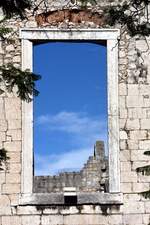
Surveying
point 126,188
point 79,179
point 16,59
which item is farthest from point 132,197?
point 79,179

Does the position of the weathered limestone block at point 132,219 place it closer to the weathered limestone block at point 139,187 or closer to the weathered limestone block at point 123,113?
the weathered limestone block at point 139,187

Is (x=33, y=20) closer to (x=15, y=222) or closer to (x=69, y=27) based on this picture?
(x=69, y=27)

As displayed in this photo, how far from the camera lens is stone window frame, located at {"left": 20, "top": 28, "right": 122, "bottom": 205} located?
11.1m

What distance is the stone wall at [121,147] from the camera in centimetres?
1105

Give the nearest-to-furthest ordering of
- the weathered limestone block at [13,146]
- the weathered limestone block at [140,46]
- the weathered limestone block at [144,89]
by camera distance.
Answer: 1. the weathered limestone block at [13,146]
2. the weathered limestone block at [144,89]
3. the weathered limestone block at [140,46]

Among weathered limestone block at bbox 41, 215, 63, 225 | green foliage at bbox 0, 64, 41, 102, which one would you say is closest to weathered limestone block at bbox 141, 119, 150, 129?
weathered limestone block at bbox 41, 215, 63, 225

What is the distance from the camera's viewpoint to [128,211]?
1109 centimetres

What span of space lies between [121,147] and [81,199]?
1.07 metres

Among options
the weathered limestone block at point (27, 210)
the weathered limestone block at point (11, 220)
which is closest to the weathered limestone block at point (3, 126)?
the weathered limestone block at point (27, 210)

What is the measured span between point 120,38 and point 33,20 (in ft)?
4.91

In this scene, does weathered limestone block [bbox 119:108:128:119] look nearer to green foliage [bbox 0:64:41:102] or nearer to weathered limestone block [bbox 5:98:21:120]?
weathered limestone block [bbox 5:98:21:120]

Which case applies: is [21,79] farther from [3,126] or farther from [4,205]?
[4,205]

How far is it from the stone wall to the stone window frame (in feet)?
0.29

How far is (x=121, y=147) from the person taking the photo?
11.3 meters
